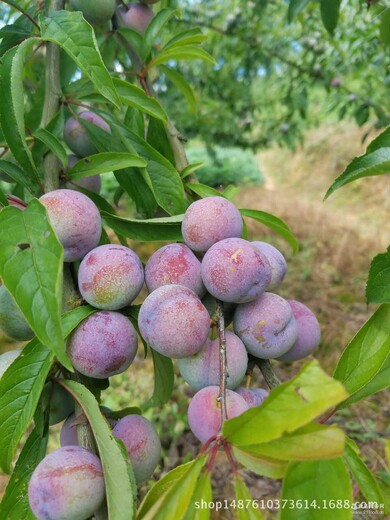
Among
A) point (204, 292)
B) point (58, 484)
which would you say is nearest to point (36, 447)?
point (58, 484)

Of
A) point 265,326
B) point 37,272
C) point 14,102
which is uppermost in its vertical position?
point 14,102

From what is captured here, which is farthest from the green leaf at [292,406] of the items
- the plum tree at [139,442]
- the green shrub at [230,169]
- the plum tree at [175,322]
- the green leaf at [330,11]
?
the green shrub at [230,169]

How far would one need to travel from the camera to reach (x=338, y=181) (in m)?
0.63

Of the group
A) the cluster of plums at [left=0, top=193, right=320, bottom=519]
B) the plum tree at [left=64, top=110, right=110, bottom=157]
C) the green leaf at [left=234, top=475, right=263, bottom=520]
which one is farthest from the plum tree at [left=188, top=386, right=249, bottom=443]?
the plum tree at [left=64, top=110, right=110, bottom=157]

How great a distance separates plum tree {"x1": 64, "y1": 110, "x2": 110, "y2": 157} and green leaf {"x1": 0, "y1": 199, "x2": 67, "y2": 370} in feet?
1.57

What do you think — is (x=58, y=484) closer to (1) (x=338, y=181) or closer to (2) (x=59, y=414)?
(2) (x=59, y=414)

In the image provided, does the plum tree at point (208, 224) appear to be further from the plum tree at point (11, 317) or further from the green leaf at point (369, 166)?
the plum tree at point (11, 317)

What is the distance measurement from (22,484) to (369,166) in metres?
0.64

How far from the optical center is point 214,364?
0.63 meters

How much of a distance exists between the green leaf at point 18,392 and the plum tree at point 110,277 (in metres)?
0.10

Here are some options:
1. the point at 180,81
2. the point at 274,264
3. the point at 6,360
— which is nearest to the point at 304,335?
the point at 274,264

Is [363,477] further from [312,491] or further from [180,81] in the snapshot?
[180,81]

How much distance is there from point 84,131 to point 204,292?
1.65 ft

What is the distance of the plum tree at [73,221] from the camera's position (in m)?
0.67
